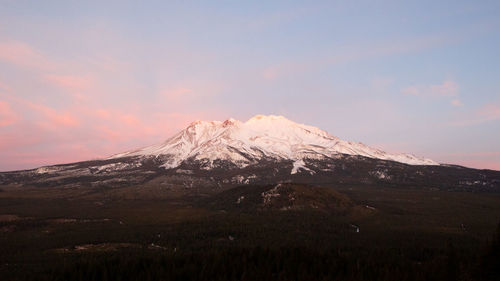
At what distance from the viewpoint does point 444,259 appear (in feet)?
351

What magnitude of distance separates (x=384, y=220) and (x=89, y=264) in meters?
147

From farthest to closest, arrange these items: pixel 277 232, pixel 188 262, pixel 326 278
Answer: pixel 277 232 < pixel 188 262 < pixel 326 278

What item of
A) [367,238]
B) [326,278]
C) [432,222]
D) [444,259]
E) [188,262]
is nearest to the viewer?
[326,278]

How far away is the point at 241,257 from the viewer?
391 feet

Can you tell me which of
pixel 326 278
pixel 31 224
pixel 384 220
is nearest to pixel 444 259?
pixel 326 278

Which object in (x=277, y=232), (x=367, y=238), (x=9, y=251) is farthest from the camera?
(x=277, y=232)

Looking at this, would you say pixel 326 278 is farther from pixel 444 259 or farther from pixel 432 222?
pixel 432 222

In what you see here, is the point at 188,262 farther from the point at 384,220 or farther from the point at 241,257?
the point at 384,220

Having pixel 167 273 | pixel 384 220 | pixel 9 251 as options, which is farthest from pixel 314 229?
pixel 9 251

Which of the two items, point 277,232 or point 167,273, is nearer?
point 167,273

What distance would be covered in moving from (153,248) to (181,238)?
22230 mm

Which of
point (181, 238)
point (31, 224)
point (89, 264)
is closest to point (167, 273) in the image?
point (89, 264)

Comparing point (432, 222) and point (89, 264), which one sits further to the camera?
point (432, 222)

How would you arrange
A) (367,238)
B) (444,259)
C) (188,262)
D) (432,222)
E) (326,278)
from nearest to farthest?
1. (326,278)
2. (444,259)
3. (188,262)
4. (367,238)
5. (432,222)
